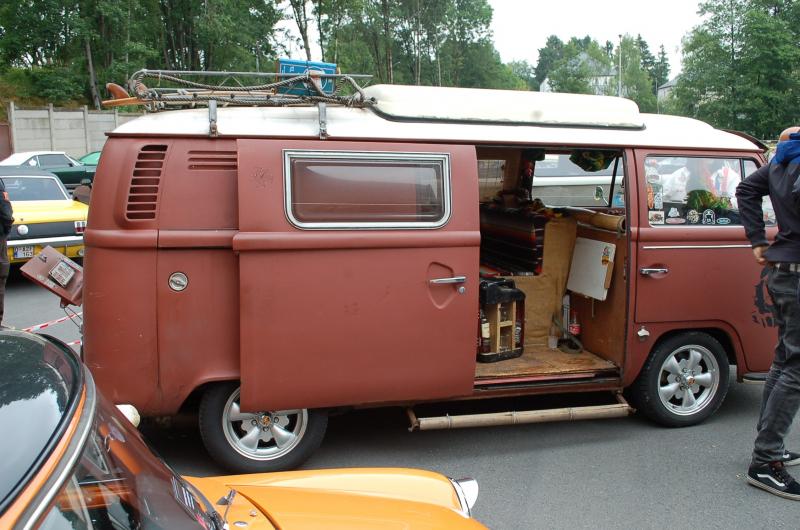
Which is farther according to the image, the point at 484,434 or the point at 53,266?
the point at 484,434

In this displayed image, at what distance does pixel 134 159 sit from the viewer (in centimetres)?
391

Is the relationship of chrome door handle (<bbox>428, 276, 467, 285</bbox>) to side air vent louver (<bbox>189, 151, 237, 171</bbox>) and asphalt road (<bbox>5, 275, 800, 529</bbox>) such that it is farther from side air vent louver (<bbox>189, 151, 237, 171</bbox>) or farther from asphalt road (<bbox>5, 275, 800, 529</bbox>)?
side air vent louver (<bbox>189, 151, 237, 171</bbox>)

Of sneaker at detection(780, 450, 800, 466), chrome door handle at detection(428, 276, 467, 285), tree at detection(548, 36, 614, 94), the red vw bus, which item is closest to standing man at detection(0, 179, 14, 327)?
the red vw bus

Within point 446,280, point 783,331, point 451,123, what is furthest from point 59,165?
point 783,331

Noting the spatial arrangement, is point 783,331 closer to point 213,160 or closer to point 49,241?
point 213,160

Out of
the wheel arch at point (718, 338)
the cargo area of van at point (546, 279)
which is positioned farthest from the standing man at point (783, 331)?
the cargo area of van at point (546, 279)

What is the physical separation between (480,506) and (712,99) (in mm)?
28254

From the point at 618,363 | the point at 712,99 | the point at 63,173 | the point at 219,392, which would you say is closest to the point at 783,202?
the point at 618,363

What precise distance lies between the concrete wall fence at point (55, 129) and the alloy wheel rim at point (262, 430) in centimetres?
2627

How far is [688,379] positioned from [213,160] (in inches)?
146

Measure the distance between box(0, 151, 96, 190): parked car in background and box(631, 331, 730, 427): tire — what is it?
55.9 feet

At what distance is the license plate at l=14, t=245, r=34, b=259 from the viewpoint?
9.63 meters

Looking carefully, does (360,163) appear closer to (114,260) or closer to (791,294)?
(114,260)

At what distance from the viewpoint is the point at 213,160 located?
13.1 feet
